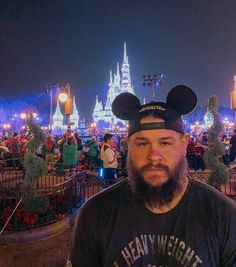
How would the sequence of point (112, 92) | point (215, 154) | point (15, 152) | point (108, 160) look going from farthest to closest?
point (112, 92) < point (15, 152) < point (108, 160) < point (215, 154)

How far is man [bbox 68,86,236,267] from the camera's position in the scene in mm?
1732

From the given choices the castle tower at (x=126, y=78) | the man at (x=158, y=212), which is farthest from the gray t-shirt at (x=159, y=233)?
the castle tower at (x=126, y=78)

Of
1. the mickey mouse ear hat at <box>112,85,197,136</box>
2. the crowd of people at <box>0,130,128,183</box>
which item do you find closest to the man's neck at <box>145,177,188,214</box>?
the mickey mouse ear hat at <box>112,85,197,136</box>

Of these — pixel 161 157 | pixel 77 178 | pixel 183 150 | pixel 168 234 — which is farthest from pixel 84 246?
pixel 77 178

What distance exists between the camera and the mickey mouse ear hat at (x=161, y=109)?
2.03 meters

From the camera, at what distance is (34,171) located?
758cm

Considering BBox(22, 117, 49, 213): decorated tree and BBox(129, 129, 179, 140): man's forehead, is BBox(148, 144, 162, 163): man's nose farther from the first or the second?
BBox(22, 117, 49, 213): decorated tree

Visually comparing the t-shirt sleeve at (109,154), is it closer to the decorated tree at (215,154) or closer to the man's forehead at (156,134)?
the decorated tree at (215,154)

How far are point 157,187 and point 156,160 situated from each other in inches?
7.0

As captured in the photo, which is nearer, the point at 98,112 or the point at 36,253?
the point at 36,253

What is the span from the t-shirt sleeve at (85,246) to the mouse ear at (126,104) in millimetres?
791

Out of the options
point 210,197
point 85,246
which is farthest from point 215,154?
point 85,246

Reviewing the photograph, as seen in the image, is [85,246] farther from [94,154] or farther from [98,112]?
[98,112]

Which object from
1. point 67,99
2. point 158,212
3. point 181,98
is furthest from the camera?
point 67,99
